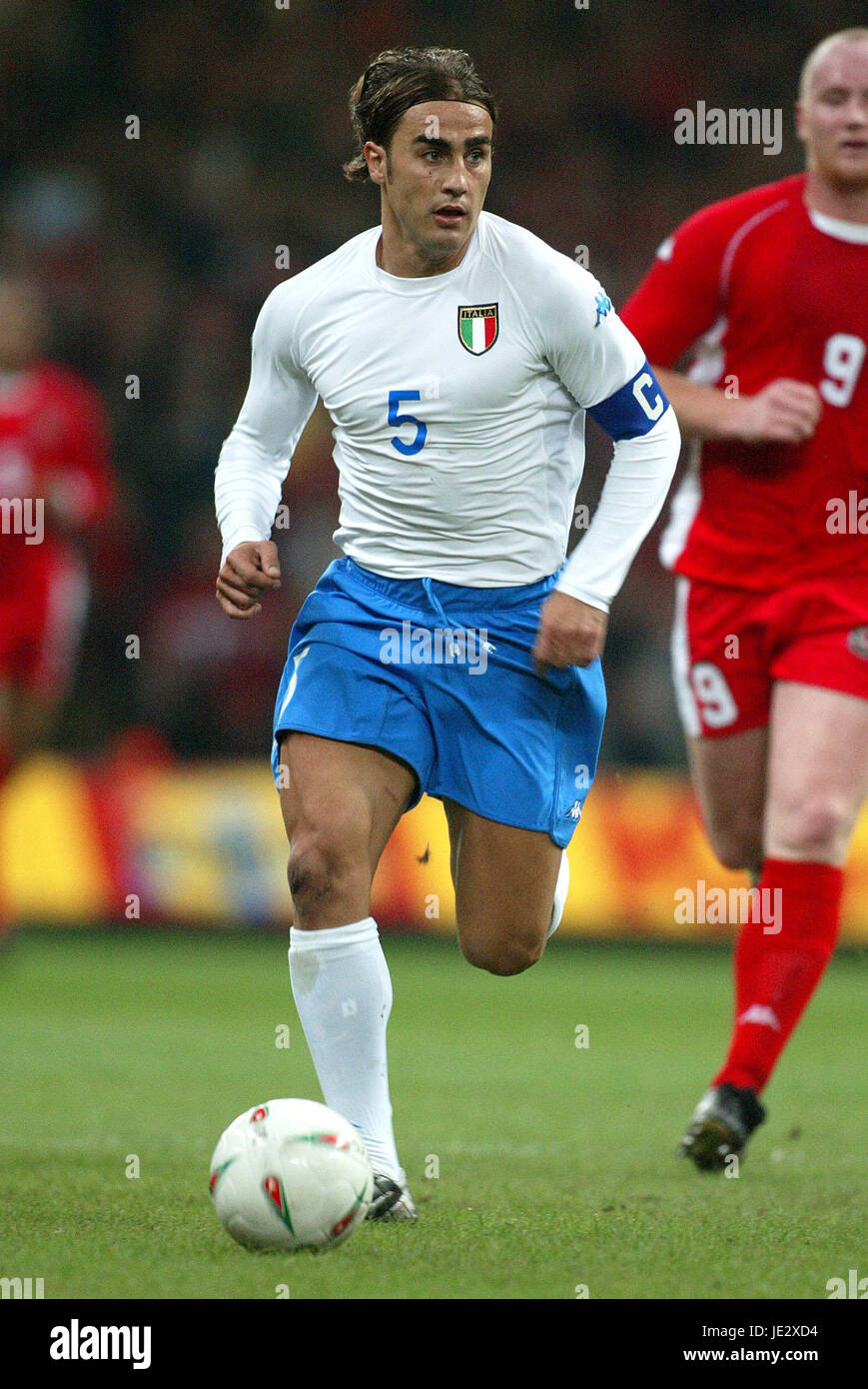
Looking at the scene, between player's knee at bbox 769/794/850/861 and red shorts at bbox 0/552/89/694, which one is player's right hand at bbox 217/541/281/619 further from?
red shorts at bbox 0/552/89/694

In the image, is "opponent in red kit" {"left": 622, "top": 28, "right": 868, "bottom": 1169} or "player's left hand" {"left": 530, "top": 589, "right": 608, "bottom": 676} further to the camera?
"opponent in red kit" {"left": 622, "top": 28, "right": 868, "bottom": 1169}

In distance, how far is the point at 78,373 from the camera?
12.9 m

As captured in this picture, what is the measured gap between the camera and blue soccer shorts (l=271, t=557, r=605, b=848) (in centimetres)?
378

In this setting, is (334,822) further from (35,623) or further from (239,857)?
(239,857)

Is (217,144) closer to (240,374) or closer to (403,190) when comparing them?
(240,374)

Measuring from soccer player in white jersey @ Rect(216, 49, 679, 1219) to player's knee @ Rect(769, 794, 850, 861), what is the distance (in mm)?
861

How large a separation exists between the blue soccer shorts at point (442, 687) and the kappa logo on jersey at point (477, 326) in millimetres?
479

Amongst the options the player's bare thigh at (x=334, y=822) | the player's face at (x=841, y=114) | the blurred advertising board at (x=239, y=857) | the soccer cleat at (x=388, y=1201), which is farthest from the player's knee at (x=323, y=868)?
the blurred advertising board at (x=239, y=857)

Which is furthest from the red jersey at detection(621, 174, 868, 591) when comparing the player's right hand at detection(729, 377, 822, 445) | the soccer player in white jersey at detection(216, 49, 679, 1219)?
the soccer player in white jersey at detection(216, 49, 679, 1219)

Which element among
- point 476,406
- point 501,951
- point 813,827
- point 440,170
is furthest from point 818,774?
point 440,170

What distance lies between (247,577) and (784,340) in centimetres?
188

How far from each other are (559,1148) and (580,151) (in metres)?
10.1

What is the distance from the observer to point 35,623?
28.1 feet

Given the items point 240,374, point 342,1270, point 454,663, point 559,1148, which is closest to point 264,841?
point 240,374
